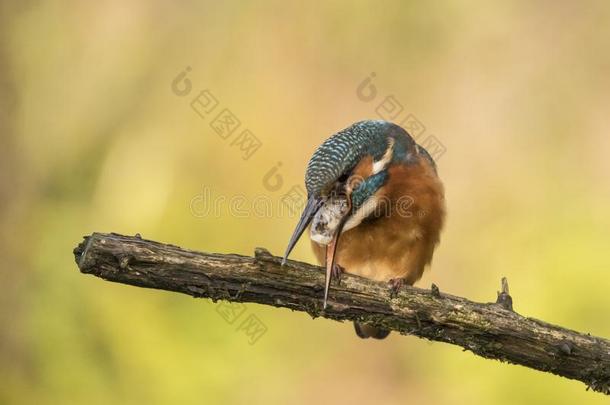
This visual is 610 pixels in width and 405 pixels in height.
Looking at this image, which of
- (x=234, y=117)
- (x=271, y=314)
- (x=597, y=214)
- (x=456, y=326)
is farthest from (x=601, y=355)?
(x=234, y=117)

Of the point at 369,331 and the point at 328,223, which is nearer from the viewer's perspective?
the point at 328,223

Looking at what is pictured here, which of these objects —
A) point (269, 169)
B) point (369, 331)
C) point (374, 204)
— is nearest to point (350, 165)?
point (374, 204)

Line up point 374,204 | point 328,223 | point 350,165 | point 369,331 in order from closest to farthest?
point 328,223, point 350,165, point 374,204, point 369,331

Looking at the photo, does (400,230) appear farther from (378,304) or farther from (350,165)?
(378,304)

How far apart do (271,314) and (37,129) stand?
2.74 metres

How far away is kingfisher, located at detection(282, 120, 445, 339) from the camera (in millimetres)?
4195

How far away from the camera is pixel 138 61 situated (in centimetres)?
777

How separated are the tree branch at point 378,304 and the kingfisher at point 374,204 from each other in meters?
0.10

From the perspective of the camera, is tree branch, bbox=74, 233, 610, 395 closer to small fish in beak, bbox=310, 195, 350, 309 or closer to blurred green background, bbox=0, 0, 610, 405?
small fish in beak, bbox=310, 195, 350, 309

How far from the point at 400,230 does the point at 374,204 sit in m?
0.48

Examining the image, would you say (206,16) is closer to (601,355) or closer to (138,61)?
(138,61)

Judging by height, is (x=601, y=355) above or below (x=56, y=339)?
above

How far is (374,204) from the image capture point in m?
4.65

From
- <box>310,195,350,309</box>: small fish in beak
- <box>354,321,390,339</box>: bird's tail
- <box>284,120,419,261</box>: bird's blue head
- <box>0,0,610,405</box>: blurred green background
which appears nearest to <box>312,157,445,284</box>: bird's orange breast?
<box>284,120,419,261</box>: bird's blue head
